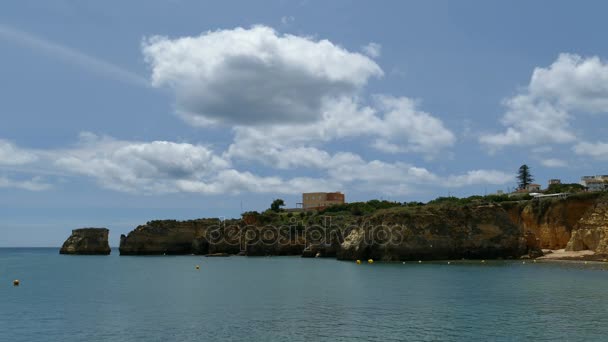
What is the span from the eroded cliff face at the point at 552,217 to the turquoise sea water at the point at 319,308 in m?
32.4

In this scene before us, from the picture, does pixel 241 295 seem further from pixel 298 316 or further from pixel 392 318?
pixel 392 318

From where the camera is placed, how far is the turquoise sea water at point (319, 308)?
85.0 ft

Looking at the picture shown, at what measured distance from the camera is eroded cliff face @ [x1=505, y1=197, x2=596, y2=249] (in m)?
83.9

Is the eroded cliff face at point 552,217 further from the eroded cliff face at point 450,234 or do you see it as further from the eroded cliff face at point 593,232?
the eroded cliff face at point 450,234

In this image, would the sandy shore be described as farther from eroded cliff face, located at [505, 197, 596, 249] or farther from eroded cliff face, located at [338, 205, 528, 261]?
eroded cliff face, located at [505, 197, 596, 249]

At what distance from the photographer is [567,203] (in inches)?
3342

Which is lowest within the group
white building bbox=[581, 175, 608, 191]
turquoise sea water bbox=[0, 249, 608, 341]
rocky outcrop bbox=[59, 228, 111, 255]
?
turquoise sea water bbox=[0, 249, 608, 341]

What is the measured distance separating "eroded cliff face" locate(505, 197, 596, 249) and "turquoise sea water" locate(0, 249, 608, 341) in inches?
1276

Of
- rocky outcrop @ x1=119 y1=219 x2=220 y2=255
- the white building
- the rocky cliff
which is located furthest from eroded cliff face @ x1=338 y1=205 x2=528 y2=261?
the white building

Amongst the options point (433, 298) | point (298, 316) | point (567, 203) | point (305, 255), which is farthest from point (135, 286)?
point (567, 203)

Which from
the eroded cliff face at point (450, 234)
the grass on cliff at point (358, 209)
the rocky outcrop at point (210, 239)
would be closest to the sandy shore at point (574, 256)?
the eroded cliff face at point (450, 234)

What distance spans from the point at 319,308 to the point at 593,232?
55078 mm

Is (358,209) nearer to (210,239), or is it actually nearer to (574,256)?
(210,239)

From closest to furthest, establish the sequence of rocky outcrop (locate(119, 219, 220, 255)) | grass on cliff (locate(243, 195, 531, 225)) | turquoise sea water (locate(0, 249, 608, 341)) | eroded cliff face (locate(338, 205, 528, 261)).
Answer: turquoise sea water (locate(0, 249, 608, 341)) → eroded cliff face (locate(338, 205, 528, 261)) → grass on cliff (locate(243, 195, 531, 225)) → rocky outcrop (locate(119, 219, 220, 255))
